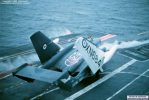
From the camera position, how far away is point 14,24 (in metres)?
52.5

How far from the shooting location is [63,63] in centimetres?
2962

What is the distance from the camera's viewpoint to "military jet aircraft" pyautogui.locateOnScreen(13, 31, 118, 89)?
24625 mm

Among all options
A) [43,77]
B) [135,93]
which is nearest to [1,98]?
Result: [43,77]

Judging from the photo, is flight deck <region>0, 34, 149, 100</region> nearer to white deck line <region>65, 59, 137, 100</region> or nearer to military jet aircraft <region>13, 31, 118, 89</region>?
white deck line <region>65, 59, 137, 100</region>

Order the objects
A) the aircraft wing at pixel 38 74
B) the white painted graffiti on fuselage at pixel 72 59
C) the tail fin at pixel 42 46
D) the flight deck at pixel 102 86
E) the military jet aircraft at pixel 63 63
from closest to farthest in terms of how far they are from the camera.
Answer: the aircraft wing at pixel 38 74 → the military jet aircraft at pixel 63 63 → the flight deck at pixel 102 86 → the tail fin at pixel 42 46 → the white painted graffiti on fuselage at pixel 72 59

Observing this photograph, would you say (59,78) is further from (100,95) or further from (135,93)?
(135,93)

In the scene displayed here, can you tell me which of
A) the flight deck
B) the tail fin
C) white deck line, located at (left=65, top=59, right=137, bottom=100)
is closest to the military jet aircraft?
the tail fin

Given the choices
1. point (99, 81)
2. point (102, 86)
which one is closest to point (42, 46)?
point (99, 81)

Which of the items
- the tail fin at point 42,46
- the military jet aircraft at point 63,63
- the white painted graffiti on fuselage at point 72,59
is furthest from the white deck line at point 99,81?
the tail fin at point 42,46

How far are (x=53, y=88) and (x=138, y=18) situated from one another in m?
37.9

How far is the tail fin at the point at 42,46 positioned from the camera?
93.2 ft

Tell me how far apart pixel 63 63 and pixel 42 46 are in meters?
3.22

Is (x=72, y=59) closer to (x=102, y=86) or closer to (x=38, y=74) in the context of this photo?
(x=102, y=86)

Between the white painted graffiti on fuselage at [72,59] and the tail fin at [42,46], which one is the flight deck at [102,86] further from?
the tail fin at [42,46]
